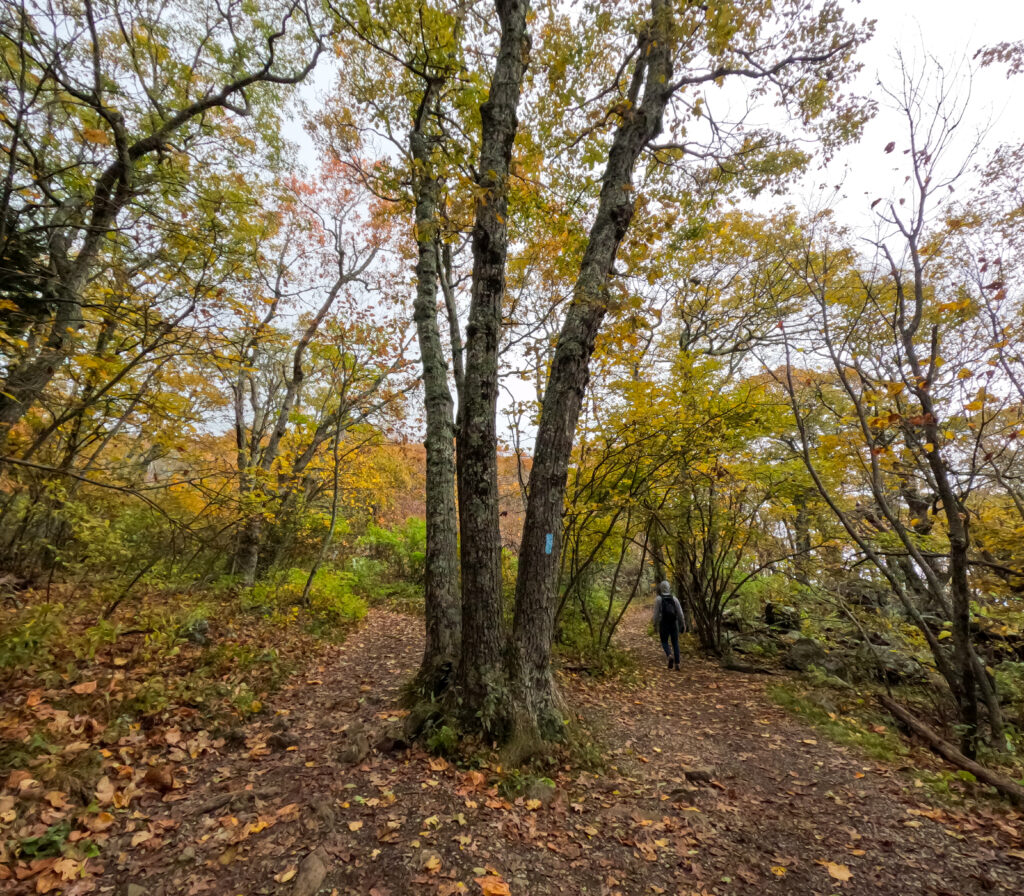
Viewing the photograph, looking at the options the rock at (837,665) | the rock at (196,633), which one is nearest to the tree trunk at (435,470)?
the rock at (196,633)

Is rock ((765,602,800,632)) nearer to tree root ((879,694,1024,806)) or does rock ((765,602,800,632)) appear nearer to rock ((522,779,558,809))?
tree root ((879,694,1024,806))

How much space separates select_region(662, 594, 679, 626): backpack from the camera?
7.06m

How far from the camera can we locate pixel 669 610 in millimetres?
7086

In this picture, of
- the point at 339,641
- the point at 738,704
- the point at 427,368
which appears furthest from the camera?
the point at 339,641

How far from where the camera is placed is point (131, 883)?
2121mm

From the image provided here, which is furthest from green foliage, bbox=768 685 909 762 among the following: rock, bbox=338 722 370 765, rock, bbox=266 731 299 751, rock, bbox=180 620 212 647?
rock, bbox=180 620 212 647

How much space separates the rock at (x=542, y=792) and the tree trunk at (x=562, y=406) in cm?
37

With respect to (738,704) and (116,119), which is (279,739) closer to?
(738,704)

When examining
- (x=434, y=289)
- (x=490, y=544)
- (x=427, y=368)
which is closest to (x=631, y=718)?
(x=490, y=544)

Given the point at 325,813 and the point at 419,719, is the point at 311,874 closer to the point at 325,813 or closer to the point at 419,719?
the point at 325,813

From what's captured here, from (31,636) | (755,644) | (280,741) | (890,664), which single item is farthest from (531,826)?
(755,644)

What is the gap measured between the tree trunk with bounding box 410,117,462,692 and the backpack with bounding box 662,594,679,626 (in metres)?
4.17

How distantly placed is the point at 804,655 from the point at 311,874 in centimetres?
747

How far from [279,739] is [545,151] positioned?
740 centimetres
